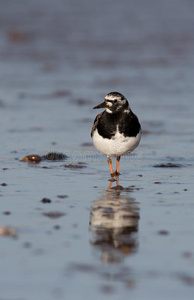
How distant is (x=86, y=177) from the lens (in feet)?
26.1

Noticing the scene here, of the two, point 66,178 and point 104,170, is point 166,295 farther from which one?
point 104,170

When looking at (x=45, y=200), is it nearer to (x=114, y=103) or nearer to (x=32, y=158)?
(x=114, y=103)

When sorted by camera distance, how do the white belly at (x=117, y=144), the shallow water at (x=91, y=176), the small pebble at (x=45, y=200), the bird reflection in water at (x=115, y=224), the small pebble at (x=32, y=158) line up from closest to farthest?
the shallow water at (x=91, y=176) → the bird reflection in water at (x=115, y=224) → the small pebble at (x=45, y=200) → the white belly at (x=117, y=144) → the small pebble at (x=32, y=158)

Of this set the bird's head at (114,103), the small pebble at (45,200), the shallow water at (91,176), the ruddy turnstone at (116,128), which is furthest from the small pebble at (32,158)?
the small pebble at (45,200)

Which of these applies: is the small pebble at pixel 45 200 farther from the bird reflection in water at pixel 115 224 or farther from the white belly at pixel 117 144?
the white belly at pixel 117 144

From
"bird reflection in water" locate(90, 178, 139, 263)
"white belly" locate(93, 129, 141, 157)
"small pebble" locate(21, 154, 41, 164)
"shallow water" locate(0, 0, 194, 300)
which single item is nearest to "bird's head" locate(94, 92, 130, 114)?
"white belly" locate(93, 129, 141, 157)

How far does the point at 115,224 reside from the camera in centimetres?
581

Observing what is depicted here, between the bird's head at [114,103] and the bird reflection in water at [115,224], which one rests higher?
the bird's head at [114,103]

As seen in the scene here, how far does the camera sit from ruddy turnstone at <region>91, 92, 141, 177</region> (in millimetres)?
7910

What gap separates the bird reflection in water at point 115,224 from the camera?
5.09 meters

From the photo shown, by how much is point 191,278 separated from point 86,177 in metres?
3.54

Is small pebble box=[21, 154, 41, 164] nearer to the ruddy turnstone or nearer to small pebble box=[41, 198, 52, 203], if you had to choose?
the ruddy turnstone

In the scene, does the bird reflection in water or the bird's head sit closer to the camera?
the bird reflection in water

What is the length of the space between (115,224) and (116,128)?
228 cm
